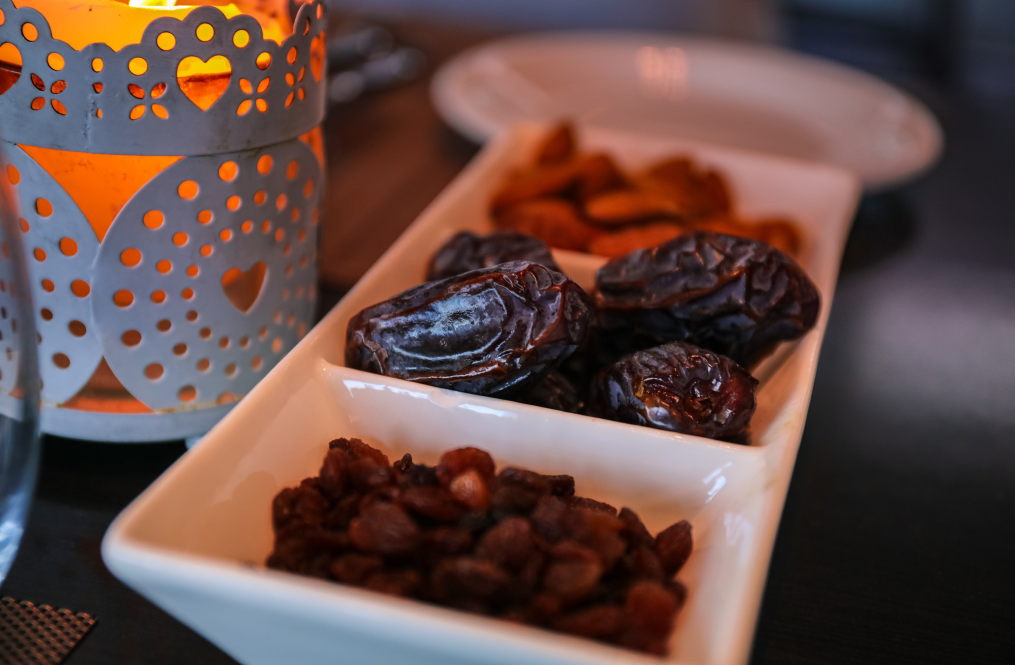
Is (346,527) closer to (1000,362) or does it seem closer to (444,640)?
(444,640)

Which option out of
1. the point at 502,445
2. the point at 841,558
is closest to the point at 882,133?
the point at 841,558

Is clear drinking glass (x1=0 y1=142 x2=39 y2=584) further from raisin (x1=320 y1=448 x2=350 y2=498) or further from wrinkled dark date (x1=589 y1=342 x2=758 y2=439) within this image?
wrinkled dark date (x1=589 y1=342 x2=758 y2=439)

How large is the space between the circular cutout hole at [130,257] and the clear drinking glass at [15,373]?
119 millimetres

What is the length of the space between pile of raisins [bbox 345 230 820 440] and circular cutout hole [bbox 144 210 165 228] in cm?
15

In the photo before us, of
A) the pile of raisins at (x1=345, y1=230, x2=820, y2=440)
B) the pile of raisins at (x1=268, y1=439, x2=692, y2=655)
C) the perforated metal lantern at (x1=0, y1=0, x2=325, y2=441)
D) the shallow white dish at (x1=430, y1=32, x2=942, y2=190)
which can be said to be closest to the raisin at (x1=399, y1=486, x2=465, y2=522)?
the pile of raisins at (x1=268, y1=439, x2=692, y2=655)

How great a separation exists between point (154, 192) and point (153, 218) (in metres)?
0.02

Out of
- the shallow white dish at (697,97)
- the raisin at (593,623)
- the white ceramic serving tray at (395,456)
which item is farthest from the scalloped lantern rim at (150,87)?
the shallow white dish at (697,97)

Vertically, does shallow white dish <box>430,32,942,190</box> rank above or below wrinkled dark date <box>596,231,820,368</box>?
below

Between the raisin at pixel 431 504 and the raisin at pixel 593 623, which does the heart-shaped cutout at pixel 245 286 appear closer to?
the raisin at pixel 431 504

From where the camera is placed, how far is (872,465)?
0.71 m

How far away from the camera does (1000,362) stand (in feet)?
2.95

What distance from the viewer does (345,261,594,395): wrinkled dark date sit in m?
0.55

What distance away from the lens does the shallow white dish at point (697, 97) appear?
1298mm

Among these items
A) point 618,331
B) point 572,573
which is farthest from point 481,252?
point 572,573
